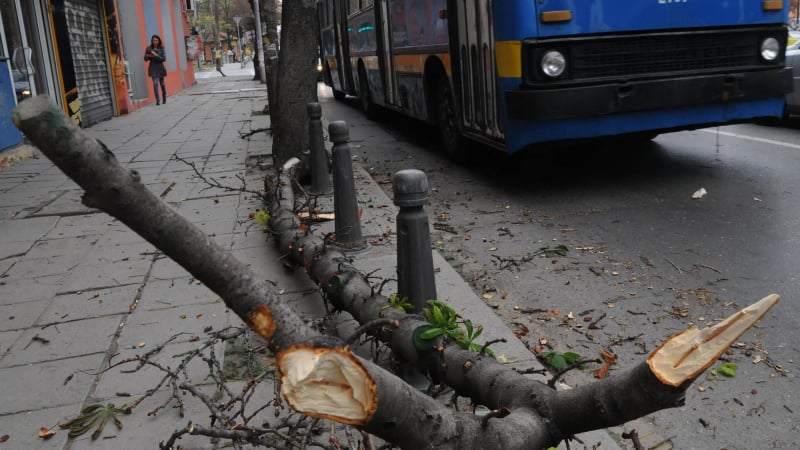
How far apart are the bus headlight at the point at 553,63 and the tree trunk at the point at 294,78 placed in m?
2.87

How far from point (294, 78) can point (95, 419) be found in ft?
18.8

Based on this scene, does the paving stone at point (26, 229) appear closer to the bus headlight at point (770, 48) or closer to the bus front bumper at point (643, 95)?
the bus front bumper at point (643, 95)

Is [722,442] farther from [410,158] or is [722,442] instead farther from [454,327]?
[410,158]

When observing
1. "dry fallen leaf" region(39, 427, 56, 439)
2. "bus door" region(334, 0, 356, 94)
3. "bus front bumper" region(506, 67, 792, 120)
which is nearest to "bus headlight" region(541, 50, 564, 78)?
"bus front bumper" region(506, 67, 792, 120)

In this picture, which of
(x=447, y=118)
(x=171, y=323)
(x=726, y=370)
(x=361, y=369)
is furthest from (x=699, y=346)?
(x=447, y=118)

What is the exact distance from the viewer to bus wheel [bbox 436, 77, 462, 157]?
850 cm

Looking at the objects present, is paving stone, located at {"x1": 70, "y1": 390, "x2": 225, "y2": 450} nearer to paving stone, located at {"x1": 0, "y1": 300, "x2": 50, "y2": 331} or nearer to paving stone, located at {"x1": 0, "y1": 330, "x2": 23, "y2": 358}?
paving stone, located at {"x1": 0, "y1": 330, "x2": 23, "y2": 358}

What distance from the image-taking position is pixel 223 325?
396cm

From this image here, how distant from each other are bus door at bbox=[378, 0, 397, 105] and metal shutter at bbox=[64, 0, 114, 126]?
7.00 meters

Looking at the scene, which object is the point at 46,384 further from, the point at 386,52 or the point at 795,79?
the point at 795,79

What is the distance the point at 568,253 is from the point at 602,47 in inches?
85.8

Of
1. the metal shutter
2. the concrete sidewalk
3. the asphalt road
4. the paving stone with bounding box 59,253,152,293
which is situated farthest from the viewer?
the metal shutter

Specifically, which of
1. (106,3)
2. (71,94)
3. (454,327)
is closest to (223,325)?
(454,327)

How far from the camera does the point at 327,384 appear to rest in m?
1.63
